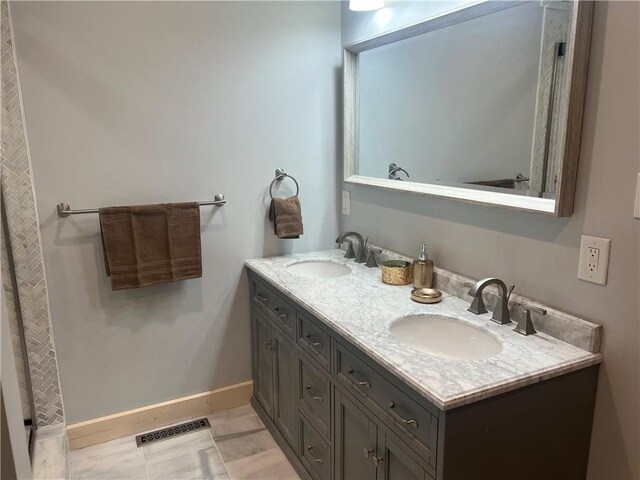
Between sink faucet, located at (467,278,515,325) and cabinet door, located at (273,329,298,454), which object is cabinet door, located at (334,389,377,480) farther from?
sink faucet, located at (467,278,515,325)

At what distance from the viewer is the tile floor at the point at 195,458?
207cm

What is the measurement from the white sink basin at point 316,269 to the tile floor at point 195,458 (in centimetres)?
79

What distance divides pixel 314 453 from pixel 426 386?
904mm

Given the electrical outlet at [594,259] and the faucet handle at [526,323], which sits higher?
the electrical outlet at [594,259]

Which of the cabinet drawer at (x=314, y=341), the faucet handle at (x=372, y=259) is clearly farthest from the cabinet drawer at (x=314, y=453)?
the faucet handle at (x=372, y=259)

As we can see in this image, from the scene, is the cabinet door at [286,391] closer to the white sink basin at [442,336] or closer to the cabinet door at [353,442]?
the cabinet door at [353,442]

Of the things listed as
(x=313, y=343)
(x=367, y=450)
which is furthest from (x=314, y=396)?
(x=367, y=450)

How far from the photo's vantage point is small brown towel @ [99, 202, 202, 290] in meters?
2.05

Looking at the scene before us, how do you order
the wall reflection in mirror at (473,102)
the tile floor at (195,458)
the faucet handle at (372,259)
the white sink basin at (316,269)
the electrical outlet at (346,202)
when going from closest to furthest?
the wall reflection in mirror at (473,102) < the tile floor at (195,458) < the faucet handle at (372,259) < the white sink basin at (316,269) < the electrical outlet at (346,202)

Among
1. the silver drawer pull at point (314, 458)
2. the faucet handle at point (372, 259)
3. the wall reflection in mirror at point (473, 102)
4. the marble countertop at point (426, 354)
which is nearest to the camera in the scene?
the marble countertop at point (426, 354)

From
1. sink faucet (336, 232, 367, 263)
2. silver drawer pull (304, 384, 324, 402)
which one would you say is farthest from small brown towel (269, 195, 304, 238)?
silver drawer pull (304, 384, 324, 402)

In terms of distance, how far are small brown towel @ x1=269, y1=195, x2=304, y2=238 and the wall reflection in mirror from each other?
392 millimetres

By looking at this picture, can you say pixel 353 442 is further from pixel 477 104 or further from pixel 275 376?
pixel 477 104

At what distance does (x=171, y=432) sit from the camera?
2.36 meters
